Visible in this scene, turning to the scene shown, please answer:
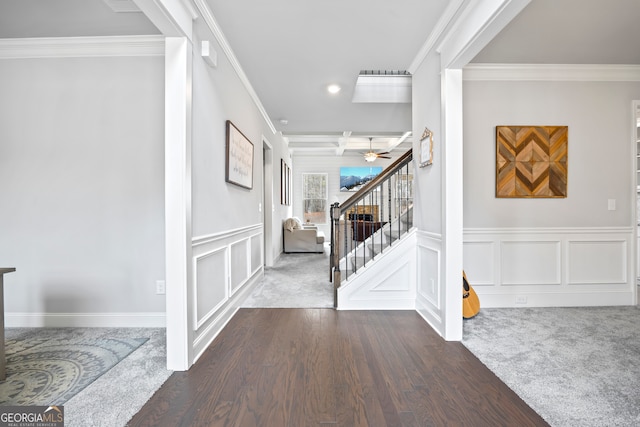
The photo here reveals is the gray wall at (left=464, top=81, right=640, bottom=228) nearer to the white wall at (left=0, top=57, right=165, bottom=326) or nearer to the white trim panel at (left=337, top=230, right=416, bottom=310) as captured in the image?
the white trim panel at (left=337, top=230, right=416, bottom=310)

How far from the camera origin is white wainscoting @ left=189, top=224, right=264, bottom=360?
2.21 metres

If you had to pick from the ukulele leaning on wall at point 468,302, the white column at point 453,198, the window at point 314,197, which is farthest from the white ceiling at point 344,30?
the window at point 314,197

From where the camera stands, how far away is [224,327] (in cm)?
274

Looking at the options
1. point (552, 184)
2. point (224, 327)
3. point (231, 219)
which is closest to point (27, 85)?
point (231, 219)

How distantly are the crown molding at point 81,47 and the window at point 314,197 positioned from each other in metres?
6.59

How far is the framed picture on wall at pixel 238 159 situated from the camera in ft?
9.39

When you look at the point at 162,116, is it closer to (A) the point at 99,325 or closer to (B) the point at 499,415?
(A) the point at 99,325

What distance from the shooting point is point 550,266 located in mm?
3270

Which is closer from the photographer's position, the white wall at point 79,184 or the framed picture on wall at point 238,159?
the white wall at point 79,184

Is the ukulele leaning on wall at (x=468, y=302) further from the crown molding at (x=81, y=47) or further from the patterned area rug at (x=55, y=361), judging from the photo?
the crown molding at (x=81, y=47)

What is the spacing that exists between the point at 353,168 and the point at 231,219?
6.66m

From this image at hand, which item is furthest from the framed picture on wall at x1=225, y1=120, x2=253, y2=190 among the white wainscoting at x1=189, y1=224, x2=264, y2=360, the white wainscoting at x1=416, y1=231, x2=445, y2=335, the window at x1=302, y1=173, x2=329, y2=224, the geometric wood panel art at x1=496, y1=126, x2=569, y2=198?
the window at x1=302, y1=173, x2=329, y2=224

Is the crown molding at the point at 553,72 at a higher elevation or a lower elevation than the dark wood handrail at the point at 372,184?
higher

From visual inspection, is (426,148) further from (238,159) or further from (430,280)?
(238,159)
